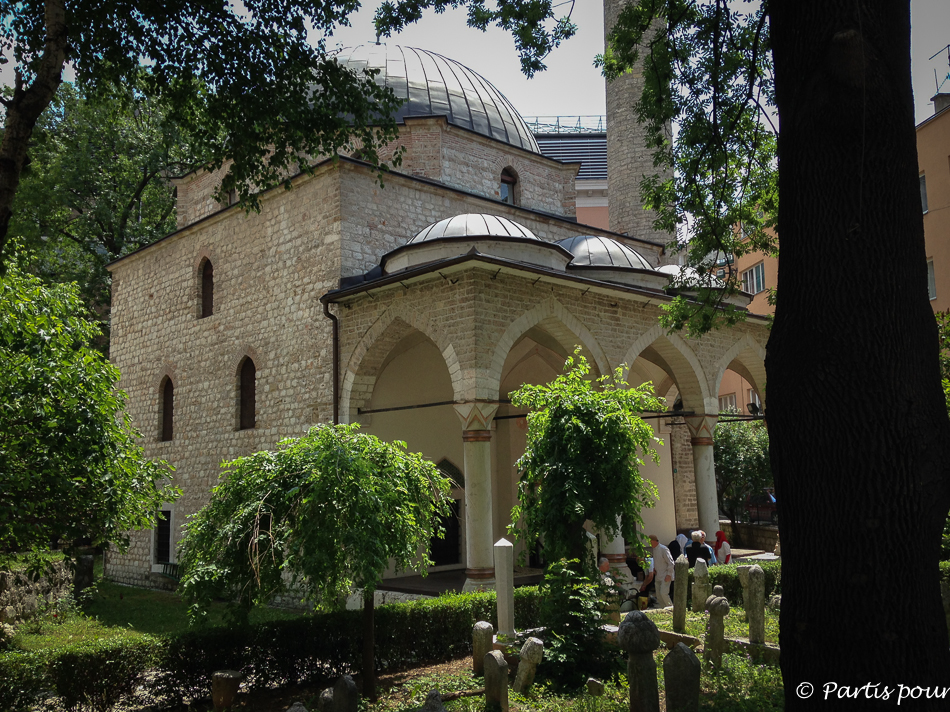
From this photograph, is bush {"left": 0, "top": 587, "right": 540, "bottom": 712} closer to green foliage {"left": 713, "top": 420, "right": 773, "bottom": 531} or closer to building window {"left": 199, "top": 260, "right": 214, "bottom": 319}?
building window {"left": 199, "top": 260, "right": 214, "bottom": 319}

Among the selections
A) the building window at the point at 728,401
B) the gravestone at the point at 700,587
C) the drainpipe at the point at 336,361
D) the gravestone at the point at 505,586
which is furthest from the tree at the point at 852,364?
the building window at the point at 728,401

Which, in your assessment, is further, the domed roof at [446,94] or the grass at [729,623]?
the domed roof at [446,94]

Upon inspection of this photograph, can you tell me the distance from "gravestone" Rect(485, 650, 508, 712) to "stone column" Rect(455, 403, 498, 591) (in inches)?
151

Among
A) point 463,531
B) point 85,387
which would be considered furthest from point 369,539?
point 463,531

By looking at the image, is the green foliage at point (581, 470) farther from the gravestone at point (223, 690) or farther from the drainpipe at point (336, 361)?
the drainpipe at point (336, 361)

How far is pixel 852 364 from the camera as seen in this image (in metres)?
2.96

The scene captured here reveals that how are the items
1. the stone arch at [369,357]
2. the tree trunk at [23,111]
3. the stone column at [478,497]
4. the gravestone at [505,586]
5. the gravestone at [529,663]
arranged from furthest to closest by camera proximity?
the stone arch at [369,357] < the stone column at [478,497] < the gravestone at [505,586] < the gravestone at [529,663] < the tree trunk at [23,111]

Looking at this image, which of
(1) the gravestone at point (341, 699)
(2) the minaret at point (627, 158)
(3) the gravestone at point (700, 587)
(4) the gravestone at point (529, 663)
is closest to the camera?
(1) the gravestone at point (341, 699)

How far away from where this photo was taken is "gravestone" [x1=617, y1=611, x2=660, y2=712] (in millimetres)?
4824

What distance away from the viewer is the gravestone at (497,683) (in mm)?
5562

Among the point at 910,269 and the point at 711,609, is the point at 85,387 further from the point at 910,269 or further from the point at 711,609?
the point at 910,269

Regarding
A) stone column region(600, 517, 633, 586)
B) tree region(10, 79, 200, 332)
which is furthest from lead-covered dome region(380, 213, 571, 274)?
tree region(10, 79, 200, 332)

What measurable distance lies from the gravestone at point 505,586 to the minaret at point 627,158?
1200 centimetres

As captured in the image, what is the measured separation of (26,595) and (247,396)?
14.4 ft
